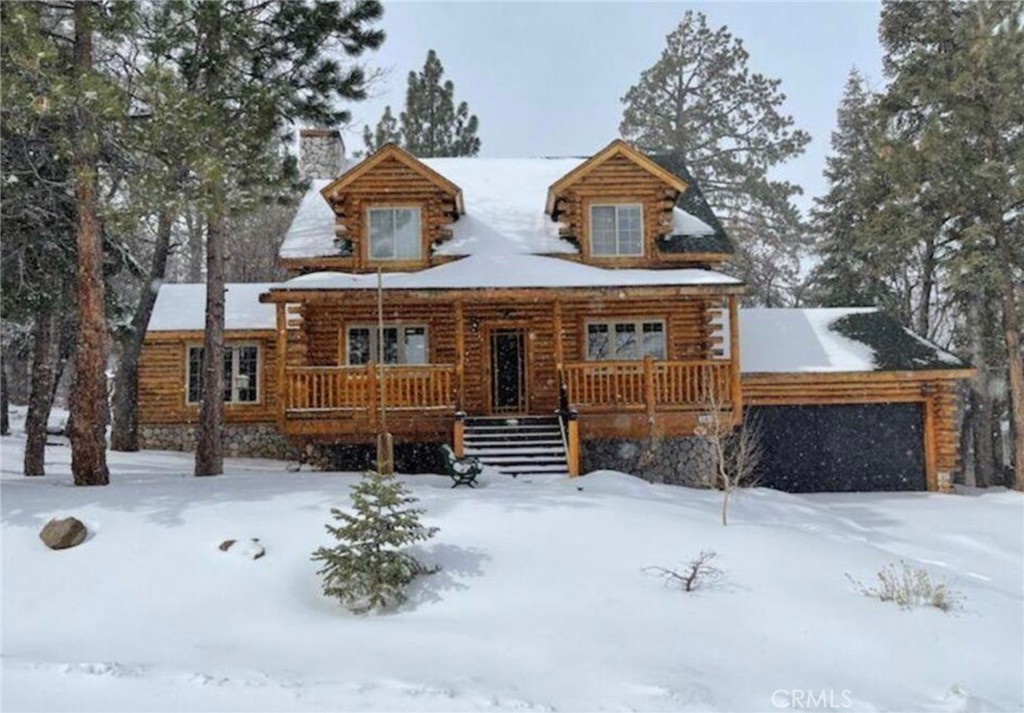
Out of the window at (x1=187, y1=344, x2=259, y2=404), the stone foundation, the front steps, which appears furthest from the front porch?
the stone foundation

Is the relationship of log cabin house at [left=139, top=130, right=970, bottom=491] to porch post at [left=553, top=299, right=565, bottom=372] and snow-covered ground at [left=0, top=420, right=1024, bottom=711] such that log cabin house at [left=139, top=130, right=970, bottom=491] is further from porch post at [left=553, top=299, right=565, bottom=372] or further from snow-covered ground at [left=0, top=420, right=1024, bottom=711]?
snow-covered ground at [left=0, top=420, right=1024, bottom=711]

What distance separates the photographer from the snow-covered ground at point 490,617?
5461 mm

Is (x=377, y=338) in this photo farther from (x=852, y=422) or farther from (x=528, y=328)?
(x=852, y=422)

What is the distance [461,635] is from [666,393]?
28.4 ft

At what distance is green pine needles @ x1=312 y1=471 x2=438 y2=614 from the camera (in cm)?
702

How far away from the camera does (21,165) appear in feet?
34.4

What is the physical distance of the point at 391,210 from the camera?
16.5 meters

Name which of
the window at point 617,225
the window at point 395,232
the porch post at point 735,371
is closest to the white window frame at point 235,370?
the window at point 395,232

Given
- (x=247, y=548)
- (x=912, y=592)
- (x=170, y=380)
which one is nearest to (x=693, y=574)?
(x=912, y=592)

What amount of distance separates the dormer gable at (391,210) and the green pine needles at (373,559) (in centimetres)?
928

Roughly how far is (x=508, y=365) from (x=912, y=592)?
10228mm

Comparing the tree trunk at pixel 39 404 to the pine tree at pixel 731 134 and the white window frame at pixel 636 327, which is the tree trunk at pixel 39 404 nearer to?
the white window frame at pixel 636 327

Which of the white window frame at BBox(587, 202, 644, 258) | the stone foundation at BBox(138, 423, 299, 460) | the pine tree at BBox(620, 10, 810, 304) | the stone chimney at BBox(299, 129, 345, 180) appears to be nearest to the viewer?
the white window frame at BBox(587, 202, 644, 258)

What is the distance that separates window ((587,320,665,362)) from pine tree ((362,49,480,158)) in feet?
51.7
